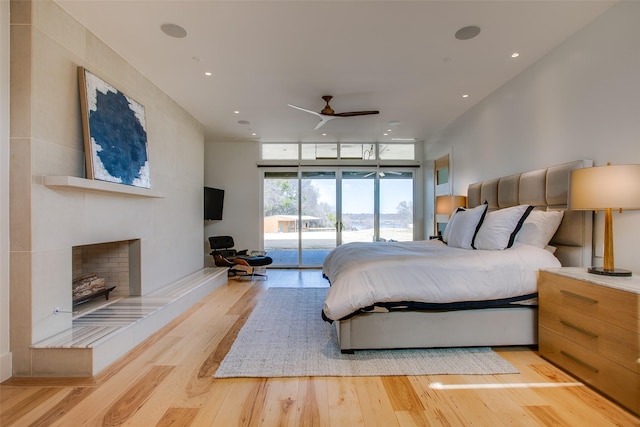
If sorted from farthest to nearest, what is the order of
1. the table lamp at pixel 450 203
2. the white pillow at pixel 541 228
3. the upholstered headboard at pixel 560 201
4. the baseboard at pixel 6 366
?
the table lamp at pixel 450 203
the white pillow at pixel 541 228
the upholstered headboard at pixel 560 201
the baseboard at pixel 6 366

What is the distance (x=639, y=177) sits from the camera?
6.15 ft

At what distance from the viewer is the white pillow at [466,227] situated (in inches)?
124

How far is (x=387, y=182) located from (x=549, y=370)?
16.5ft

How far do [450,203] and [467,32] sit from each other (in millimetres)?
2648

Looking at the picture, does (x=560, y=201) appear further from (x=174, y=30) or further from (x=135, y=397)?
(x=174, y=30)

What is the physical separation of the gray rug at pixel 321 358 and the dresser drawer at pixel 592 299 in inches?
24.4

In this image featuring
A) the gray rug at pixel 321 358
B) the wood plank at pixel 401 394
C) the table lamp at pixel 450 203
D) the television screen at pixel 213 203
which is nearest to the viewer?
the wood plank at pixel 401 394

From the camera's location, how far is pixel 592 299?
187 centimetres

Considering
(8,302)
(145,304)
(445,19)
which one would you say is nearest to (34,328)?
(8,302)

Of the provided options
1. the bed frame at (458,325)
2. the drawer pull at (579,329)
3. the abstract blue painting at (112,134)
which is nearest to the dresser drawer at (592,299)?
the drawer pull at (579,329)

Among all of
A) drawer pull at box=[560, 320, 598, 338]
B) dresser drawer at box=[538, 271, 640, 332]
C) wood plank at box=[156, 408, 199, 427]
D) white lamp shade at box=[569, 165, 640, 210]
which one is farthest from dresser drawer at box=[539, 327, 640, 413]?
wood plank at box=[156, 408, 199, 427]

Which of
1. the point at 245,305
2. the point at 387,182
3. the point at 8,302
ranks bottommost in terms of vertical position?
the point at 245,305

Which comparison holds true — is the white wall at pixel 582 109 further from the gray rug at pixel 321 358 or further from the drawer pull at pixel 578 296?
the gray rug at pixel 321 358

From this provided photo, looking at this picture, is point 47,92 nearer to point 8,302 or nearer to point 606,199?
point 8,302
